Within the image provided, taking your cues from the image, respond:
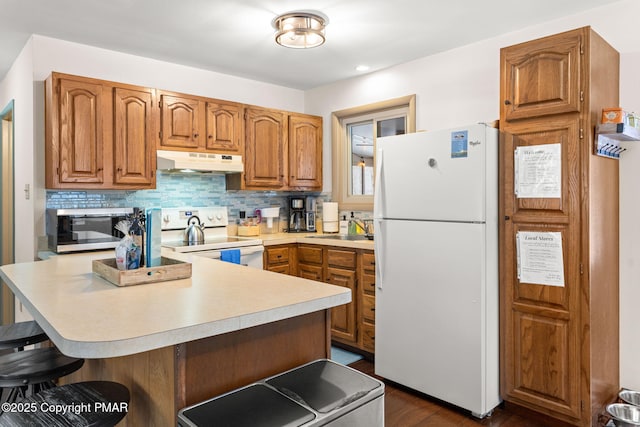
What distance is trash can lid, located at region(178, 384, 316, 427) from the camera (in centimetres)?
112

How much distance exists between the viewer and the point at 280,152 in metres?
4.25

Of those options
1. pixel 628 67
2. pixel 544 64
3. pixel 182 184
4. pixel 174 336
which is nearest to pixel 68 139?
pixel 182 184

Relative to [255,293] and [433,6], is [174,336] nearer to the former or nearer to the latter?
[255,293]

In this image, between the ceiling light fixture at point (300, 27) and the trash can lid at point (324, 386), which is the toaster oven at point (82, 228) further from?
the trash can lid at point (324, 386)

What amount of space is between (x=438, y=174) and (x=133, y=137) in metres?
2.30

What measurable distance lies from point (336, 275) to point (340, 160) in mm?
1373

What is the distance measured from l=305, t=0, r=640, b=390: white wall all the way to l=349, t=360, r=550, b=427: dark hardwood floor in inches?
30.6

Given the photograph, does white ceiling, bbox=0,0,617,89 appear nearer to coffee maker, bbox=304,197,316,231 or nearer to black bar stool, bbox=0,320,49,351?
coffee maker, bbox=304,197,316,231

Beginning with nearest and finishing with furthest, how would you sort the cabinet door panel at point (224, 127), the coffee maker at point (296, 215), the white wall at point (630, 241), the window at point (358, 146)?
the white wall at point (630, 241), the cabinet door panel at point (224, 127), the window at point (358, 146), the coffee maker at point (296, 215)

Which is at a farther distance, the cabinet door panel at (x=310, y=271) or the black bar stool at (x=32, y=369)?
the cabinet door panel at (x=310, y=271)

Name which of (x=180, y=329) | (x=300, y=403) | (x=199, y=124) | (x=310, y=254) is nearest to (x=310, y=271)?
(x=310, y=254)

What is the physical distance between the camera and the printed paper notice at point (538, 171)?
2.38m

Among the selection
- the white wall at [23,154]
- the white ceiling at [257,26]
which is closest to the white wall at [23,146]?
the white wall at [23,154]

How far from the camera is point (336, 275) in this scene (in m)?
3.64
